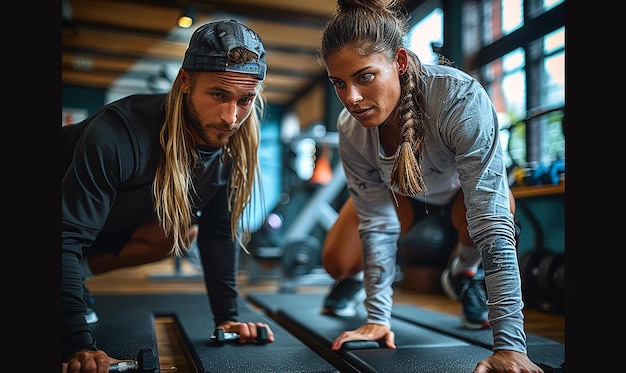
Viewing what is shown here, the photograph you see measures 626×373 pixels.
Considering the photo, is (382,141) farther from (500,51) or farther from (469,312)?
(469,312)

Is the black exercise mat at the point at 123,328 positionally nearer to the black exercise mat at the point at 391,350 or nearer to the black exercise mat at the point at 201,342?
the black exercise mat at the point at 201,342

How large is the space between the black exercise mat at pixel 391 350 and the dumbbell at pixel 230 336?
0.19 m

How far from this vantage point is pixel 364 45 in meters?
1.30

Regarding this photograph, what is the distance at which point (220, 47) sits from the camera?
128cm

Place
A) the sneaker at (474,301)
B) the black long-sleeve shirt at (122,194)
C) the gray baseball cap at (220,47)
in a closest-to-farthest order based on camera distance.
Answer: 1. the black long-sleeve shirt at (122,194)
2. the gray baseball cap at (220,47)
3. the sneaker at (474,301)

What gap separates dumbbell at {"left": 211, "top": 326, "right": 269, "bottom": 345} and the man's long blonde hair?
0.26m

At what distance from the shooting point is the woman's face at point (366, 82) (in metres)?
1.30

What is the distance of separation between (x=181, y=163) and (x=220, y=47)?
288 mm

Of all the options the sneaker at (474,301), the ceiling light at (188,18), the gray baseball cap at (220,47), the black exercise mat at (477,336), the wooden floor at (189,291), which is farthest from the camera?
the ceiling light at (188,18)

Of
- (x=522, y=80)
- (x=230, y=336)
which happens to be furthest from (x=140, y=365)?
(x=522, y=80)

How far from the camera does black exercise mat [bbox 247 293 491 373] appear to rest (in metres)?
1.37

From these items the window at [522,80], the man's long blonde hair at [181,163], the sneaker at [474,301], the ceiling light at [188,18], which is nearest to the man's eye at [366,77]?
the man's long blonde hair at [181,163]

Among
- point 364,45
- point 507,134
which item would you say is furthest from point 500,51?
point 507,134

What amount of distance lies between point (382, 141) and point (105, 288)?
2251 mm
